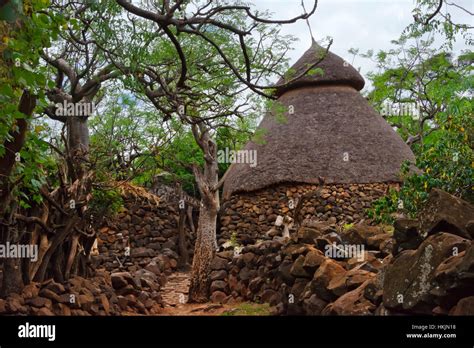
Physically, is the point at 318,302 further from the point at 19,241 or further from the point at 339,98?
the point at 339,98

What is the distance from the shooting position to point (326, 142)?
15398 millimetres

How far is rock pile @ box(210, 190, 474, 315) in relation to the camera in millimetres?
3969

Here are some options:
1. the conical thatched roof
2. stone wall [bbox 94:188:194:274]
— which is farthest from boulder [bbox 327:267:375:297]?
the conical thatched roof

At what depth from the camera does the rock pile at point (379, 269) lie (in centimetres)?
397

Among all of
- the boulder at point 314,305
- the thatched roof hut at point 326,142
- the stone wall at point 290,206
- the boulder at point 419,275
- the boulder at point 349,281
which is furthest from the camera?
the thatched roof hut at point 326,142

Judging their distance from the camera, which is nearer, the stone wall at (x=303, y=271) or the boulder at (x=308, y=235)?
the stone wall at (x=303, y=271)

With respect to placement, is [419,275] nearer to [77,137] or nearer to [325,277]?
[325,277]

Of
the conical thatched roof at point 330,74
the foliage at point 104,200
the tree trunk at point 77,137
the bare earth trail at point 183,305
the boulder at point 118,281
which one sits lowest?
the bare earth trail at point 183,305

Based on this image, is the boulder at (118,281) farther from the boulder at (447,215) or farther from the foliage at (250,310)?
the boulder at (447,215)

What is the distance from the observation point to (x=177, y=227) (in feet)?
52.5

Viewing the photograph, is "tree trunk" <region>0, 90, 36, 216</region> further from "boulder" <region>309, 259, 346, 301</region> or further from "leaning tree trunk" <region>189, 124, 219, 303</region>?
"leaning tree trunk" <region>189, 124, 219, 303</region>

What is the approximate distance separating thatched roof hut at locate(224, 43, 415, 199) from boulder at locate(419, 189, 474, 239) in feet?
31.8

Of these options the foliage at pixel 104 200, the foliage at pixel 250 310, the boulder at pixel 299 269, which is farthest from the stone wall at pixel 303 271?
the foliage at pixel 104 200

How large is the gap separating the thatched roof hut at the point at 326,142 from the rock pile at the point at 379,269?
454cm
